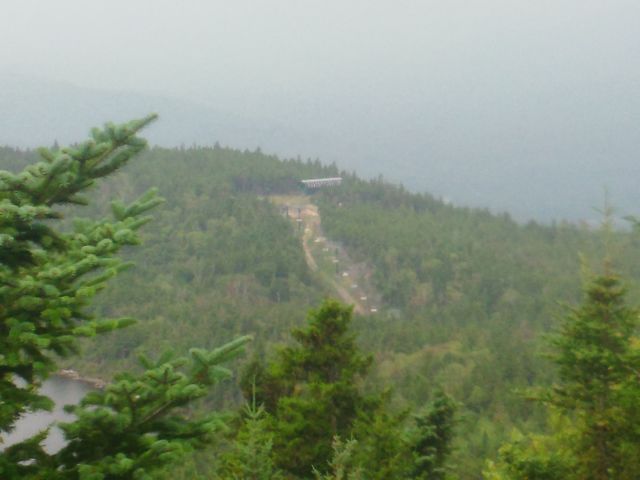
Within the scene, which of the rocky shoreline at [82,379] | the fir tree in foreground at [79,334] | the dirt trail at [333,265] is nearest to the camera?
the fir tree in foreground at [79,334]

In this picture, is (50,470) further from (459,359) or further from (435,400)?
(459,359)

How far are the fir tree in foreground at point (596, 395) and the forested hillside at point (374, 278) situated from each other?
3125cm

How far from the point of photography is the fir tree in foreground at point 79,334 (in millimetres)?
3971

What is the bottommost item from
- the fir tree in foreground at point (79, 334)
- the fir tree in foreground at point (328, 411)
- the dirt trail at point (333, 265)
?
the dirt trail at point (333, 265)

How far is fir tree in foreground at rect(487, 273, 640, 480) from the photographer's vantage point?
31.9 feet

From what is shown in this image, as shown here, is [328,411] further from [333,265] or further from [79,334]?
[333,265]

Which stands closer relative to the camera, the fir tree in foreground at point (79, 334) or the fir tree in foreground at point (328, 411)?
the fir tree in foreground at point (79, 334)

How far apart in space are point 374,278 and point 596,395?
11547 cm

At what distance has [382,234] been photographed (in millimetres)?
138750

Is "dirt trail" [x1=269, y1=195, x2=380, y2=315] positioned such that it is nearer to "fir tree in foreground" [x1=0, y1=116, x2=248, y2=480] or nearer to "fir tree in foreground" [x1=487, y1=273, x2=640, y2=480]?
"fir tree in foreground" [x1=487, y1=273, x2=640, y2=480]

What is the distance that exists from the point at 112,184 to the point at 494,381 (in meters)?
111

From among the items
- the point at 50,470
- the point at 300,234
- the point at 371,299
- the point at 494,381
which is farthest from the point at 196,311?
the point at 50,470

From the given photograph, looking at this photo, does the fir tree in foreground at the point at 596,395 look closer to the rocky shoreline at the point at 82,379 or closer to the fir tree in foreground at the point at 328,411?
the fir tree in foreground at the point at 328,411

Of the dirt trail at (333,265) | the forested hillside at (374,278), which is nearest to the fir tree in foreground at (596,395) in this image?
the forested hillside at (374,278)
